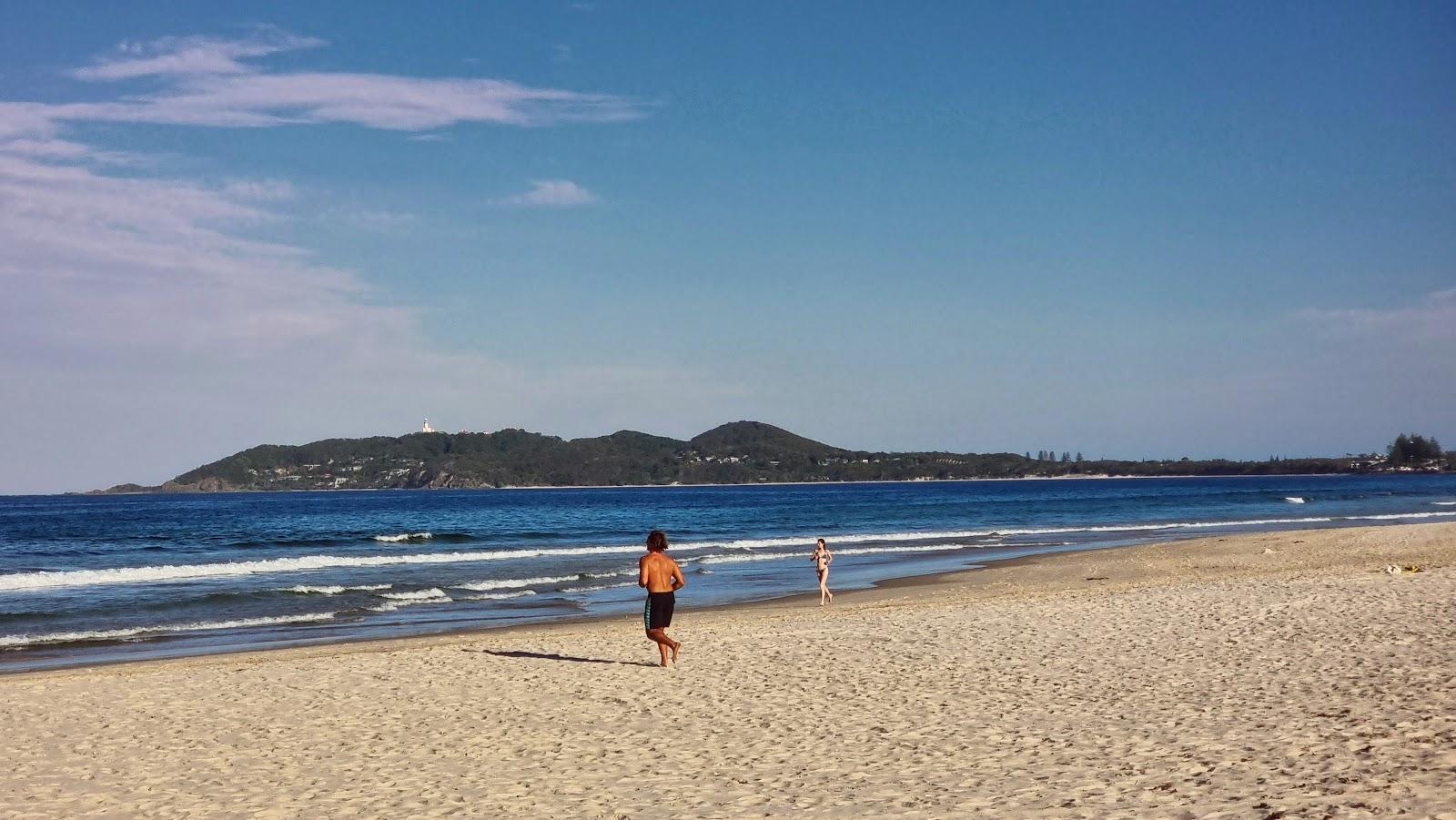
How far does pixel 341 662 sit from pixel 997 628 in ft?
29.7

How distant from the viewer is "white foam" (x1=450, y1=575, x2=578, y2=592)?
95.8ft

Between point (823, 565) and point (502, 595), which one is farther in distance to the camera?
point (502, 595)

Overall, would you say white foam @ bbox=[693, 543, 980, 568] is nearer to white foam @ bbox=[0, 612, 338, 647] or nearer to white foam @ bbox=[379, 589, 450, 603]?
white foam @ bbox=[379, 589, 450, 603]

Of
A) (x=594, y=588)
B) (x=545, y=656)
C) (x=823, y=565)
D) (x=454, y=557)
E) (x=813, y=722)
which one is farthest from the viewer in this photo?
(x=454, y=557)

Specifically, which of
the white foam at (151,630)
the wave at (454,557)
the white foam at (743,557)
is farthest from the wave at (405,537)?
the white foam at (151,630)

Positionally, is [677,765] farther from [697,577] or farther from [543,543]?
[543,543]

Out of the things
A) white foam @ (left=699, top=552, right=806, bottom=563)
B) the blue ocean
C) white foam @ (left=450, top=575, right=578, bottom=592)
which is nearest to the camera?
the blue ocean

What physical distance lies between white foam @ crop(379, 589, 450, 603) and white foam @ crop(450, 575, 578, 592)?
1.11 meters

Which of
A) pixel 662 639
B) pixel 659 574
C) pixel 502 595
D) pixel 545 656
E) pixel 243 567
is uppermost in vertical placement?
pixel 659 574

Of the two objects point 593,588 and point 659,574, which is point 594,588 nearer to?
point 593,588

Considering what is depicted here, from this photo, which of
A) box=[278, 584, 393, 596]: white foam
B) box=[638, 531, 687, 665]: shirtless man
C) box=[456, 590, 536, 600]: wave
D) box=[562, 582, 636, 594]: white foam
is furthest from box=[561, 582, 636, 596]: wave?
box=[638, 531, 687, 665]: shirtless man

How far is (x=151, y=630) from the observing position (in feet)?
71.5

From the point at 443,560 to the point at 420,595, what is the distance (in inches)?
507

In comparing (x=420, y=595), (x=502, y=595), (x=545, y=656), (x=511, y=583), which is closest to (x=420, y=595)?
(x=420, y=595)
